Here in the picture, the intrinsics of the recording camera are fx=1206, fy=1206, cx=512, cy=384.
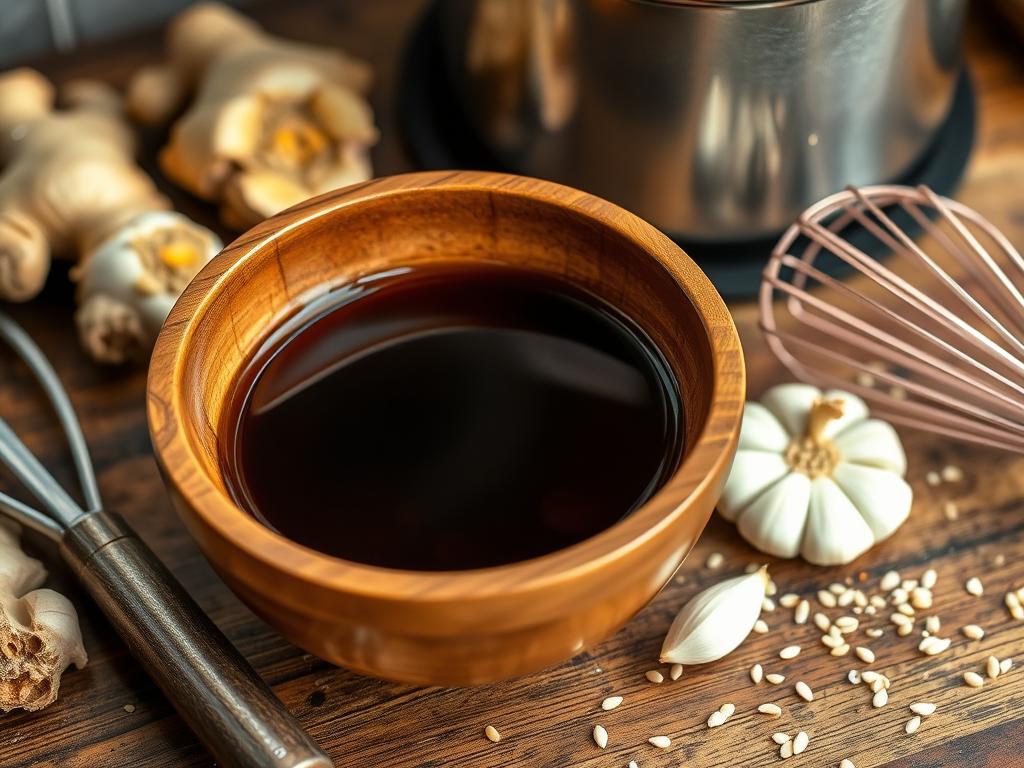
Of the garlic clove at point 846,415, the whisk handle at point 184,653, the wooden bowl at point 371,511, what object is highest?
the wooden bowl at point 371,511

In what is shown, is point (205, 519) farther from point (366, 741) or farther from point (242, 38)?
point (242, 38)

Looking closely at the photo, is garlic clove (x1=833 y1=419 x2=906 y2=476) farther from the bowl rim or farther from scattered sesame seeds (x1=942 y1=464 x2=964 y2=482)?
the bowl rim

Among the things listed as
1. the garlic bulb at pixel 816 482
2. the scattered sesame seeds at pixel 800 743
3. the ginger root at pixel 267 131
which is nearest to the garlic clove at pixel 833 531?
the garlic bulb at pixel 816 482

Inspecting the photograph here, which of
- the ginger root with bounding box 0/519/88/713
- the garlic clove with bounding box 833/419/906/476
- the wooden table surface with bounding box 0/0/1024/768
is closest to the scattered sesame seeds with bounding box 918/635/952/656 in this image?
the wooden table surface with bounding box 0/0/1024/768

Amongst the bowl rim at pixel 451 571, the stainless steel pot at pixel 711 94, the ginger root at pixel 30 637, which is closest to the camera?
the bowl rim at pixel 451 571

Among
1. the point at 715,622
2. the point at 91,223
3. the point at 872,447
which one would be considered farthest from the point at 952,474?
the point at 91,223

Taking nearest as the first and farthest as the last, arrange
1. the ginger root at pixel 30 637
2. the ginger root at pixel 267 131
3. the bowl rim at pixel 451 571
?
the bowl rim at pixel 451 571, the ginger root at pixel 30 637, the ginger root at pixel 267 131

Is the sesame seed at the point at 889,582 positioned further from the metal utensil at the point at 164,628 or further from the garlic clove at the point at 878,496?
the metal utensil at the point at 164,628

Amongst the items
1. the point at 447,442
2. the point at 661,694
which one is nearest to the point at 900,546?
the point at 661,694
